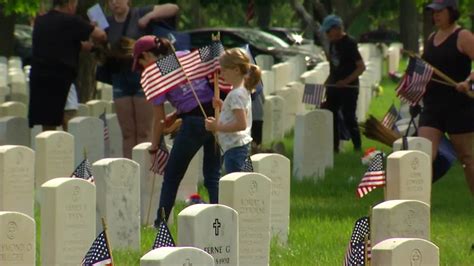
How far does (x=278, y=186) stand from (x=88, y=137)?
182 inches

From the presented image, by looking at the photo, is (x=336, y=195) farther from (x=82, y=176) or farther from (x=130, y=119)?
(x=82, y=176)

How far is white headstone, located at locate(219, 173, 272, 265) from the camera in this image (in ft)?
38.7

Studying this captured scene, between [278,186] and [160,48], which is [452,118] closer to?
[278,186]

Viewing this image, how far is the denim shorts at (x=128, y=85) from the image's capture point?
1745 centimetres

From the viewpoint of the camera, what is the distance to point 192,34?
44656mm

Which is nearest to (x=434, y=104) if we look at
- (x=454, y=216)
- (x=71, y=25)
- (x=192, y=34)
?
(x=454, y=216)

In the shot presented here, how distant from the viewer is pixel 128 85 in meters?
17.5

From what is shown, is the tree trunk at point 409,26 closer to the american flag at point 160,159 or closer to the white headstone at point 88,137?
the white headstone at point 88,137

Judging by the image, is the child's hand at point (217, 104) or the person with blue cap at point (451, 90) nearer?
the child's hand at point (217, 104)

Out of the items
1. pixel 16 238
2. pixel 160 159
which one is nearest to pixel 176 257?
pixel 16 238

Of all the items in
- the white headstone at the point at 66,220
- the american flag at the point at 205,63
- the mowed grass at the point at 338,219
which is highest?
the american flag at the point at 205,63

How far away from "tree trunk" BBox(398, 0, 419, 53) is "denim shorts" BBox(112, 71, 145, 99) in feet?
119

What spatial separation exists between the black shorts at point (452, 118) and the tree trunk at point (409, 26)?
38349mm

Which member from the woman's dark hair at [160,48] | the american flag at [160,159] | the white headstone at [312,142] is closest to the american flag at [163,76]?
the american flag at [160,159]
